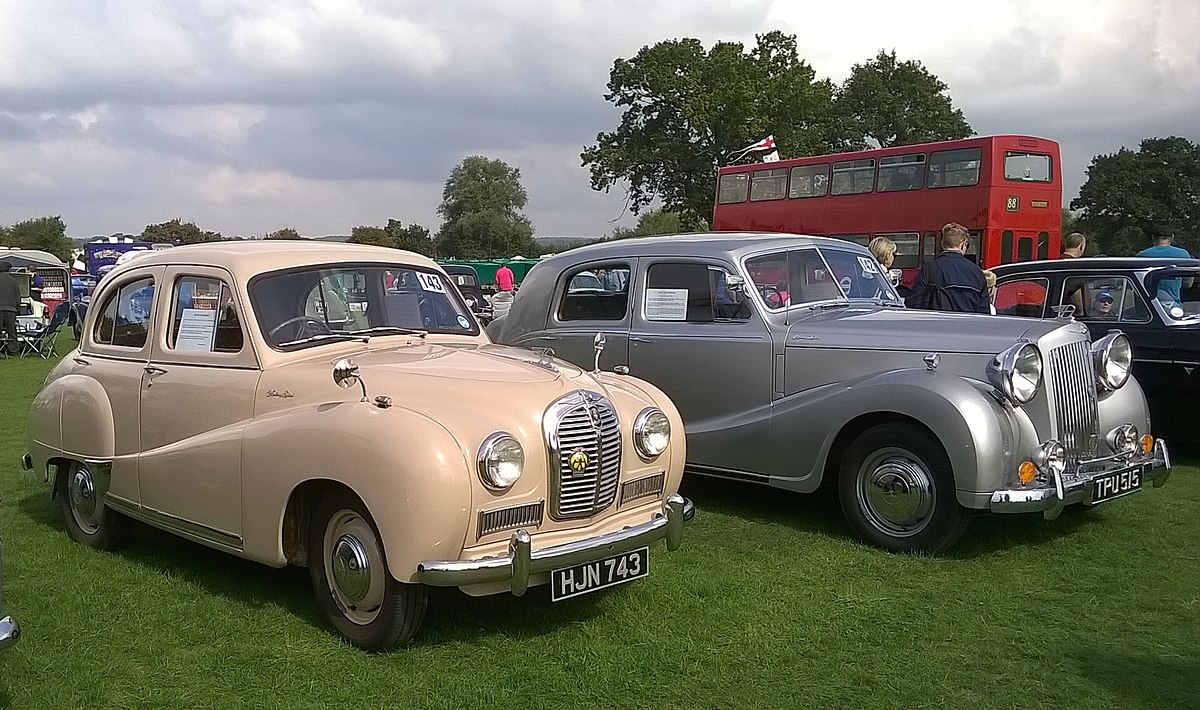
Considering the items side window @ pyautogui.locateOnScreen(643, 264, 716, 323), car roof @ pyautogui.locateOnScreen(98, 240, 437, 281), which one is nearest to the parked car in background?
car roof @ pyautogui.locateOnScreen(98, 240, 437, 281)

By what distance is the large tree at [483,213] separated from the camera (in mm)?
84875

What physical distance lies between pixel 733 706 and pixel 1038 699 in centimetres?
121

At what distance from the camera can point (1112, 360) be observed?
655cm

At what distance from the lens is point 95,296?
6.35 metres

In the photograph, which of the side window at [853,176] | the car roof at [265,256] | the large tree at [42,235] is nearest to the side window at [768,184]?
the side window at [853,176]

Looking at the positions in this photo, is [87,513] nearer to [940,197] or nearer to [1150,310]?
[1150,310]

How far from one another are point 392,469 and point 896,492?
10.8ft

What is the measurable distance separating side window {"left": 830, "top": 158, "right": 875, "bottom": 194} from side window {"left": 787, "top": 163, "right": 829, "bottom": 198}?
29 centimetres

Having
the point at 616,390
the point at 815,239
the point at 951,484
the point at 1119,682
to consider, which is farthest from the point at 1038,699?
the point at 815,239

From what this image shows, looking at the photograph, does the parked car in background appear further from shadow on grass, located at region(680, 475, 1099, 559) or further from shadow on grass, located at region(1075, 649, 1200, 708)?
shadow on grass, located at region(680, 475, 1099, 559)

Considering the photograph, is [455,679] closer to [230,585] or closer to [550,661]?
[550,661]

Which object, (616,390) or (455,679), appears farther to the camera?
(616,390)

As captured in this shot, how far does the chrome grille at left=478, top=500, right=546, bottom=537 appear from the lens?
4.14 meters

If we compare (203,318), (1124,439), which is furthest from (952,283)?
(203,318)
